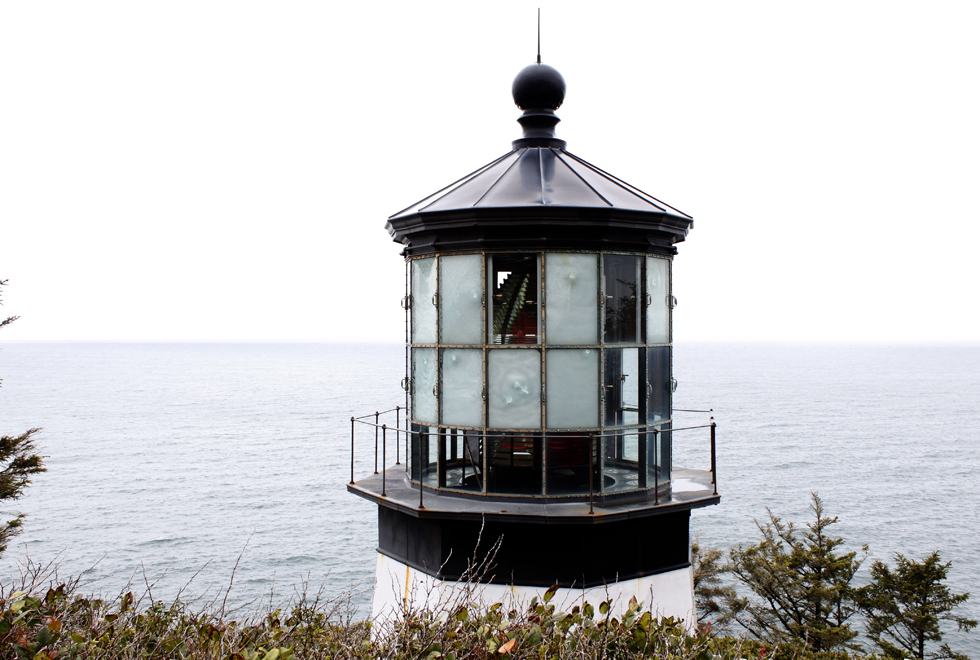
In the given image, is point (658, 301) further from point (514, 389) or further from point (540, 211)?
point (514, 389)

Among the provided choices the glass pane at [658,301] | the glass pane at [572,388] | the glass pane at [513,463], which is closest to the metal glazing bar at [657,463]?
the glass pane at [572,388]

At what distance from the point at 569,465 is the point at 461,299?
1867 millimetres

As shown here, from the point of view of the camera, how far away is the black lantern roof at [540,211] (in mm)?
6762

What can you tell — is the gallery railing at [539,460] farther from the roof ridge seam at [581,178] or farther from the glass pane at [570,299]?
the roof ridge seam at [581,178]

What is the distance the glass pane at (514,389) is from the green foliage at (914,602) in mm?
18969

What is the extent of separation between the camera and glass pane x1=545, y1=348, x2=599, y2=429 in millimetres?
6812

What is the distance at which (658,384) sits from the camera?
287 inches

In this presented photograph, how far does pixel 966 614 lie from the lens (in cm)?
2552

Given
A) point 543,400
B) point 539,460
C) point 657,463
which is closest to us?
point 543,400

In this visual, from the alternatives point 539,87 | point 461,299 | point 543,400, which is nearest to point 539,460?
point 543,400

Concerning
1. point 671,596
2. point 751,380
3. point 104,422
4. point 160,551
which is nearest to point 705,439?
point 160,551

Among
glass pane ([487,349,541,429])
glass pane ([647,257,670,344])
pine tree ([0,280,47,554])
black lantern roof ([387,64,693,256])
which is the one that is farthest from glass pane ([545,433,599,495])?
pine tree ([0,280,47,554])

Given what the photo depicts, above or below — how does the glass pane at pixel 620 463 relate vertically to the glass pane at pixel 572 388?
below

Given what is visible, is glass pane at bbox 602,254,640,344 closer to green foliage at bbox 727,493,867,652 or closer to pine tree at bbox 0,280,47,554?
pine tree at bbox 0,280,47,554
